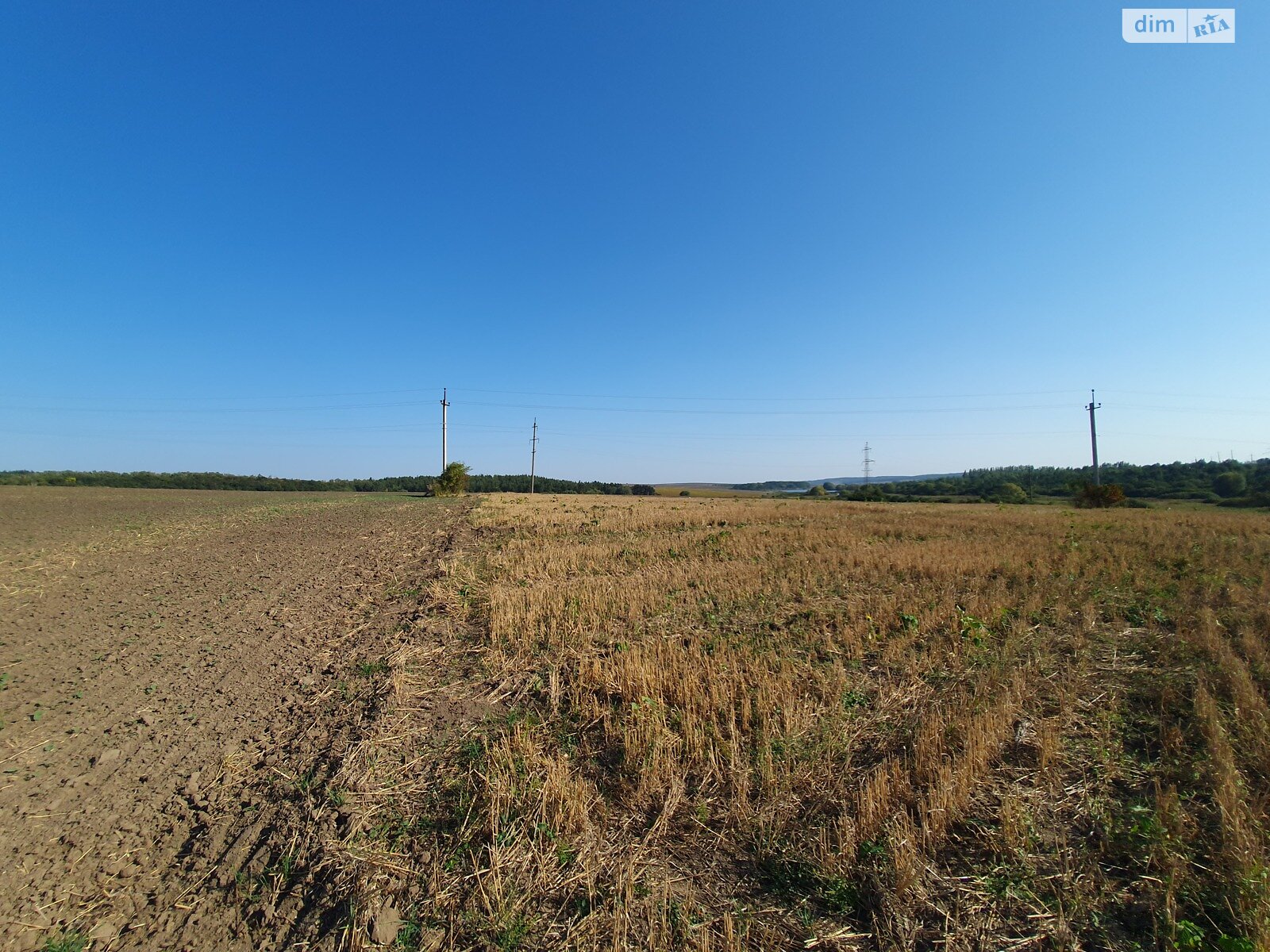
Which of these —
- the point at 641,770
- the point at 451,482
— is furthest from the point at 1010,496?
the point at 641,770

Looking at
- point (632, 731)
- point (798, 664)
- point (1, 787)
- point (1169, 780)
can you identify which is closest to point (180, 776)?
point (1, 787)

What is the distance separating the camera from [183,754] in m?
4.73

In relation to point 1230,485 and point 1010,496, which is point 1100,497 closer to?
point 1010,496

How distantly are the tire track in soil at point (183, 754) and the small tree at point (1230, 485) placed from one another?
91642 millimetres

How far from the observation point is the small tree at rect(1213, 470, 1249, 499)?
58562mm

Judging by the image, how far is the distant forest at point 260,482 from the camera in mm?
73250

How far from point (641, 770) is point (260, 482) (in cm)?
10290

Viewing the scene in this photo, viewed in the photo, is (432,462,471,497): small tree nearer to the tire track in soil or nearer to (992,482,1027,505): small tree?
the tire track in soil

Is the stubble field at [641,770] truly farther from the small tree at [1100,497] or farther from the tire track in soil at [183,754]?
the small tree at [1100,497]

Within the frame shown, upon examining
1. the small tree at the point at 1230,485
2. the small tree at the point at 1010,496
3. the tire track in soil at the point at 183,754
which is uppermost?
the small tree at the point at 1230,485

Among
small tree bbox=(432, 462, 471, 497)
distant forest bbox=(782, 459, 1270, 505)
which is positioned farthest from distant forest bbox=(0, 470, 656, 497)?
distant forest bbox=(782, 459, 1270, 505)

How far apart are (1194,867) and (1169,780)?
4.36 feet

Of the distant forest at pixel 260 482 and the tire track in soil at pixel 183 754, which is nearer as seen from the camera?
the tire track in soil at pixel 183 754

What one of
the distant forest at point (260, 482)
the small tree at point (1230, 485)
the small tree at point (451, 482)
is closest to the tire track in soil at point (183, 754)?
the small tree at point (451, 482)
